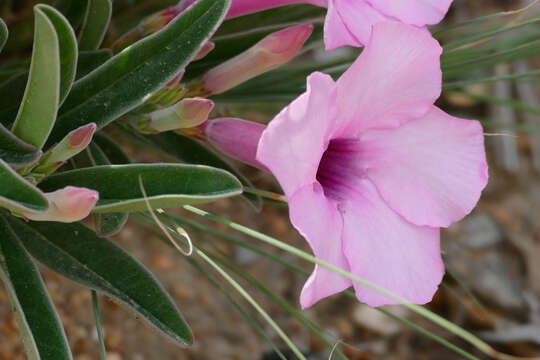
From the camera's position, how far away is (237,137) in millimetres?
730

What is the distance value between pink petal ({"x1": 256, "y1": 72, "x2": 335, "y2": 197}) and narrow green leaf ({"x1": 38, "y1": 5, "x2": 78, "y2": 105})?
212 mm

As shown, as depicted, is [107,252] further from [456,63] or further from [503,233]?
[503,233]

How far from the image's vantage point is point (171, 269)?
1.37 meters

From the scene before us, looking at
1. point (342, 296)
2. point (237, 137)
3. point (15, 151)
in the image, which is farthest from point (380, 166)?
point (342, 296)

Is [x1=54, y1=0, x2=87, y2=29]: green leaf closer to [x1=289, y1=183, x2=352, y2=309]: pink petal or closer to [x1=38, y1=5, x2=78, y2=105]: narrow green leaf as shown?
[x1=38, y1=5, x2=78, y2=105]: narrow green leaf

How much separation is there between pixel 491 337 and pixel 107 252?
1.12 meters

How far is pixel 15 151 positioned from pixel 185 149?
0.24m

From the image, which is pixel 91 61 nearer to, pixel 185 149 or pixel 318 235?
pixel 185 149

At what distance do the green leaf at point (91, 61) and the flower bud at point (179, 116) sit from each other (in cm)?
9

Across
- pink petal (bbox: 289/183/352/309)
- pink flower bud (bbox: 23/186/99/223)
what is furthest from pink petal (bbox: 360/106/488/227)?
pink flower bud (bbox: 23/186/99/223)

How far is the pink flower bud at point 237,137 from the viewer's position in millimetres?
721

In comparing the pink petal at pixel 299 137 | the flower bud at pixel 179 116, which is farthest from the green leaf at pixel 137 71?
the pink petal at pixel 299 137

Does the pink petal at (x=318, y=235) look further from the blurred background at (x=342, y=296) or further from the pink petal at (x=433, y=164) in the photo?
the blurred background at (x=342, y=296)

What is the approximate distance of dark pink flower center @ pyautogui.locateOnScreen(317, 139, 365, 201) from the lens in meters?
0.76
